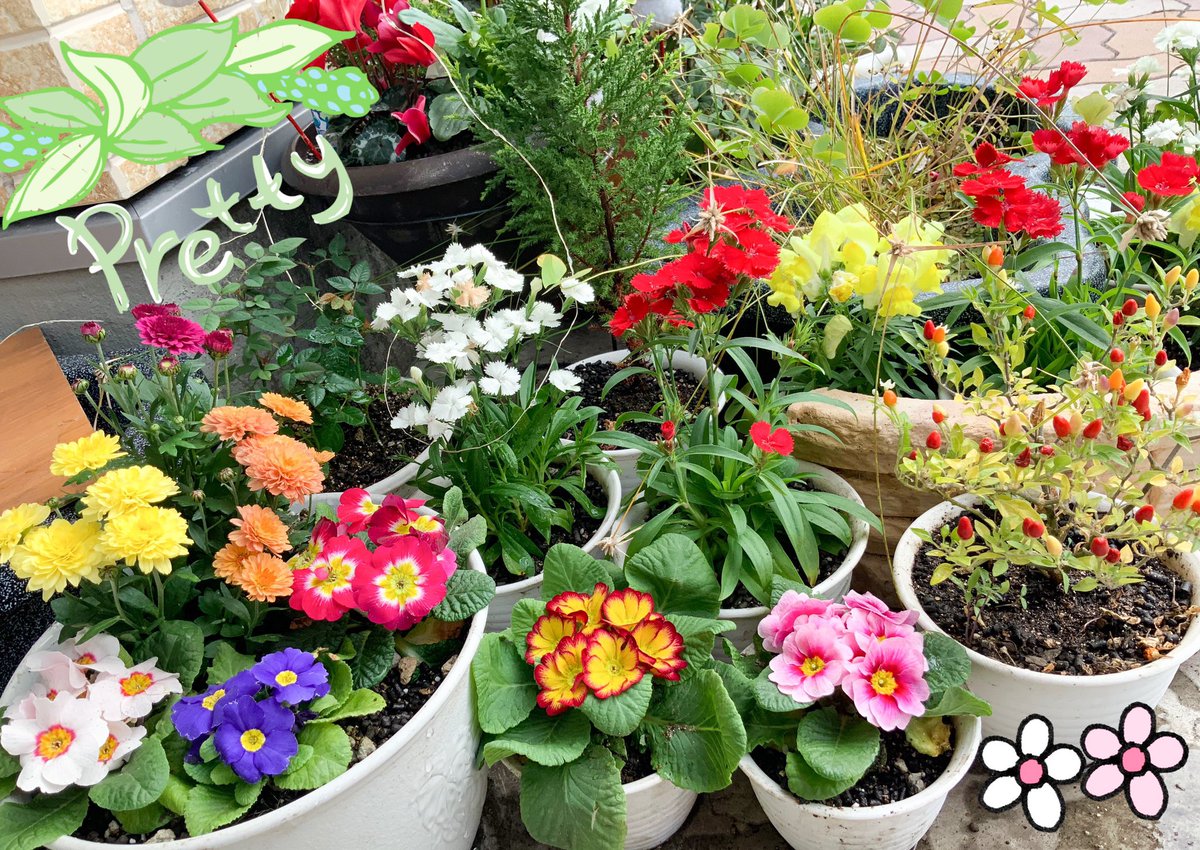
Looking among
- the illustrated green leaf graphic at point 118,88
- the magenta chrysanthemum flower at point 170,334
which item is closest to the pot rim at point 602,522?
the magenta chrysanthemum flower at point 170,334

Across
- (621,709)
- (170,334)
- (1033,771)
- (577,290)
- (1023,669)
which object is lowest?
(1033,771)

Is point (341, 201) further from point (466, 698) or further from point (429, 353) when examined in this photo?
point (466, 698)

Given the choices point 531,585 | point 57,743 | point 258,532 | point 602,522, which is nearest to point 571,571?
point 531,585

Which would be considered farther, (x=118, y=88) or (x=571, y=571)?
(x=571, y=571)

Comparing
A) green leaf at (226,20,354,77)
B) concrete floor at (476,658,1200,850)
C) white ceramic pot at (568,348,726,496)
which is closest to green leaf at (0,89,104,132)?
green leaf at (226,20,354,77)

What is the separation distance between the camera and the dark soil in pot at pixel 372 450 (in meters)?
1.63

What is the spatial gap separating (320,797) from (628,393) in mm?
988

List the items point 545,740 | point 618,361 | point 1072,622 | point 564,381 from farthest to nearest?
point 618,361 → point 564,381 → point 1072,622 → point 545,740

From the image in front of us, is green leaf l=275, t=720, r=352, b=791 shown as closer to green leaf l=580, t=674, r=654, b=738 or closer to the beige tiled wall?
green leaf l=580, t=674, r=654, b=738

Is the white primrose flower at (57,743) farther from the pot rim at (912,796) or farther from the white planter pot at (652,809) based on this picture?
the pot rim at (912,796)

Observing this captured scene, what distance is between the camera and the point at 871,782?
116 centimetres

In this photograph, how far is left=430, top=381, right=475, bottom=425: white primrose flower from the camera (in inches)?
48.3

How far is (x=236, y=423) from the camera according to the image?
1.07 metres

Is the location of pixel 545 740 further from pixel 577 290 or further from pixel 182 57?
pixel 182 57
